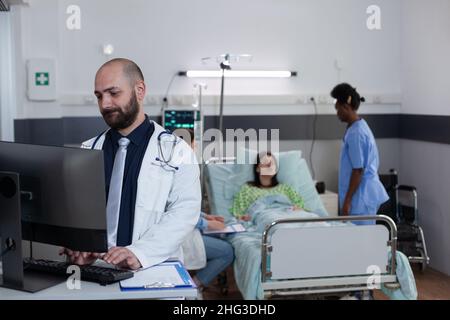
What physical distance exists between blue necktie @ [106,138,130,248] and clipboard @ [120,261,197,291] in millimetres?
281

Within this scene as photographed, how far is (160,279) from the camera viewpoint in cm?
208

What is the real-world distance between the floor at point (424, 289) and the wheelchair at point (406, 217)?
0.11 m

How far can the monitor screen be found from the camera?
200 cm

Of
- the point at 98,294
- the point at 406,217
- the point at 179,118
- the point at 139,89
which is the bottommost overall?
the point at 406,217

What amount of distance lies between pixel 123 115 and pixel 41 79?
2.55 meters

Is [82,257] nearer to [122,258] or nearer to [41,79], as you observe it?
[122,258]

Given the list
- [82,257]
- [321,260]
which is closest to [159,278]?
[82,257]

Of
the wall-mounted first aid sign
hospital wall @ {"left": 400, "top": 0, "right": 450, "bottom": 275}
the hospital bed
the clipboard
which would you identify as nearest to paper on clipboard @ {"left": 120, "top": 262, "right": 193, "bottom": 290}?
the clipboard

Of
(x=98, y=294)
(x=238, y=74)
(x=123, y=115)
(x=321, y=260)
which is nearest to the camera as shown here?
(x=98, y=294)

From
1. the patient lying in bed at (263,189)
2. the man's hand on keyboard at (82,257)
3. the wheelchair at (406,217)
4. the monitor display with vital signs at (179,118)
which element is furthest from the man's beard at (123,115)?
the wheelchair at (406,217)

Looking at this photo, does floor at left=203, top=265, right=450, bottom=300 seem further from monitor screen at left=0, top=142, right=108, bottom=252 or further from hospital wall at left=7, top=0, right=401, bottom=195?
monitor screen at left=0, top=142, right=108, bottom=252

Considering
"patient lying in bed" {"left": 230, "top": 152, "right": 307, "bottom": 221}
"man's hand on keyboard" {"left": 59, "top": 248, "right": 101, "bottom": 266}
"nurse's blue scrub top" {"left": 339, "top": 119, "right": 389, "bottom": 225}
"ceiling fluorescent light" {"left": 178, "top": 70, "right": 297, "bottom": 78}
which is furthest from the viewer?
"ceiling fluorescent light" {"left": 178, "top": 70, "right": 297, "bottom": 78}

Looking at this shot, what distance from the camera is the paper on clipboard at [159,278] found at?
1.99 m
